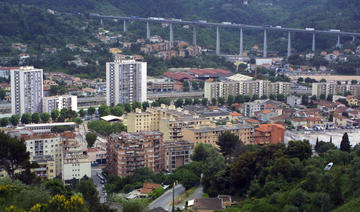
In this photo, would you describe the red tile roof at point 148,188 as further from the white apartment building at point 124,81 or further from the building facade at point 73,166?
the white apartment building at point 124,81

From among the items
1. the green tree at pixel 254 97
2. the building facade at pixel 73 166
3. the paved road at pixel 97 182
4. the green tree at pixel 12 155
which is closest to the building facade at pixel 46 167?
the building facade at pixel 73 166

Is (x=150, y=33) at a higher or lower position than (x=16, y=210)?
higher

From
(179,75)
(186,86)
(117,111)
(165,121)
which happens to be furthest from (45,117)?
(179,75)

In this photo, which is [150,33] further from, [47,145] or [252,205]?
[252,205]

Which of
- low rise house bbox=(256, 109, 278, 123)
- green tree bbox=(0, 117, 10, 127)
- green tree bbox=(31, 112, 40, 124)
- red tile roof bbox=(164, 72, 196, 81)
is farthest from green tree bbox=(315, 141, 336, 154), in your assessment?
red tile roof bbox=(164, 72, 196, 81)

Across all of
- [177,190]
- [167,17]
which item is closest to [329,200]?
[177,190]
